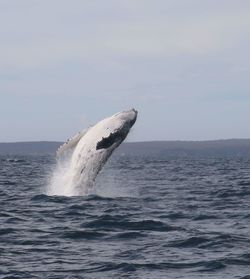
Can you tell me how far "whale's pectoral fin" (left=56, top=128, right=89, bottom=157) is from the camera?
17.0 m

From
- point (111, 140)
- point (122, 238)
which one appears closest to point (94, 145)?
point (111, 140)

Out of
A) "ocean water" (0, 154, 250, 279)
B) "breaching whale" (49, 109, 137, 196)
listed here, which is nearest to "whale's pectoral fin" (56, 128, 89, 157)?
"breaching whale" (49, 109, 137, 196)

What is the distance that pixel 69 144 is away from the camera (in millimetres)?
17266

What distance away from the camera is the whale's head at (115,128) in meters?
17.4

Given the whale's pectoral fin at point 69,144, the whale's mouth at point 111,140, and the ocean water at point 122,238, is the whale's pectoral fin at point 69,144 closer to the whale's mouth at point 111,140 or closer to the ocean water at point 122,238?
the whale's mouth at point 111,140

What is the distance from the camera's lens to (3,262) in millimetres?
10234

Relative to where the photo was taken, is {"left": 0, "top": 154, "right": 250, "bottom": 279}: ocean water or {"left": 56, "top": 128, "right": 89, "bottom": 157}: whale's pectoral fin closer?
{"left": 0, "top": 154, "right": 250, "bottom": 279}: ocean water

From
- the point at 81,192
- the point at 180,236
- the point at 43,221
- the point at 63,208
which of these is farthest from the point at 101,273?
the point at 81,192

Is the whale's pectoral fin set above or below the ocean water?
above

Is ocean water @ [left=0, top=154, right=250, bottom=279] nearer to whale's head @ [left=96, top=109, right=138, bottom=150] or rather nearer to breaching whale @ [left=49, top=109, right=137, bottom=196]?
breaching whale @ [left=49, top=109, right=137, bottom=196]

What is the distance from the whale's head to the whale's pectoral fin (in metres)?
0.52

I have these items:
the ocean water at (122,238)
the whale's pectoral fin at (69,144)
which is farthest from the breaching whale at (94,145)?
the ocean water at (122,238)

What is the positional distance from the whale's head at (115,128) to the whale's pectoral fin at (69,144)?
52 cm

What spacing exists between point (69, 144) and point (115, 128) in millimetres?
1293
